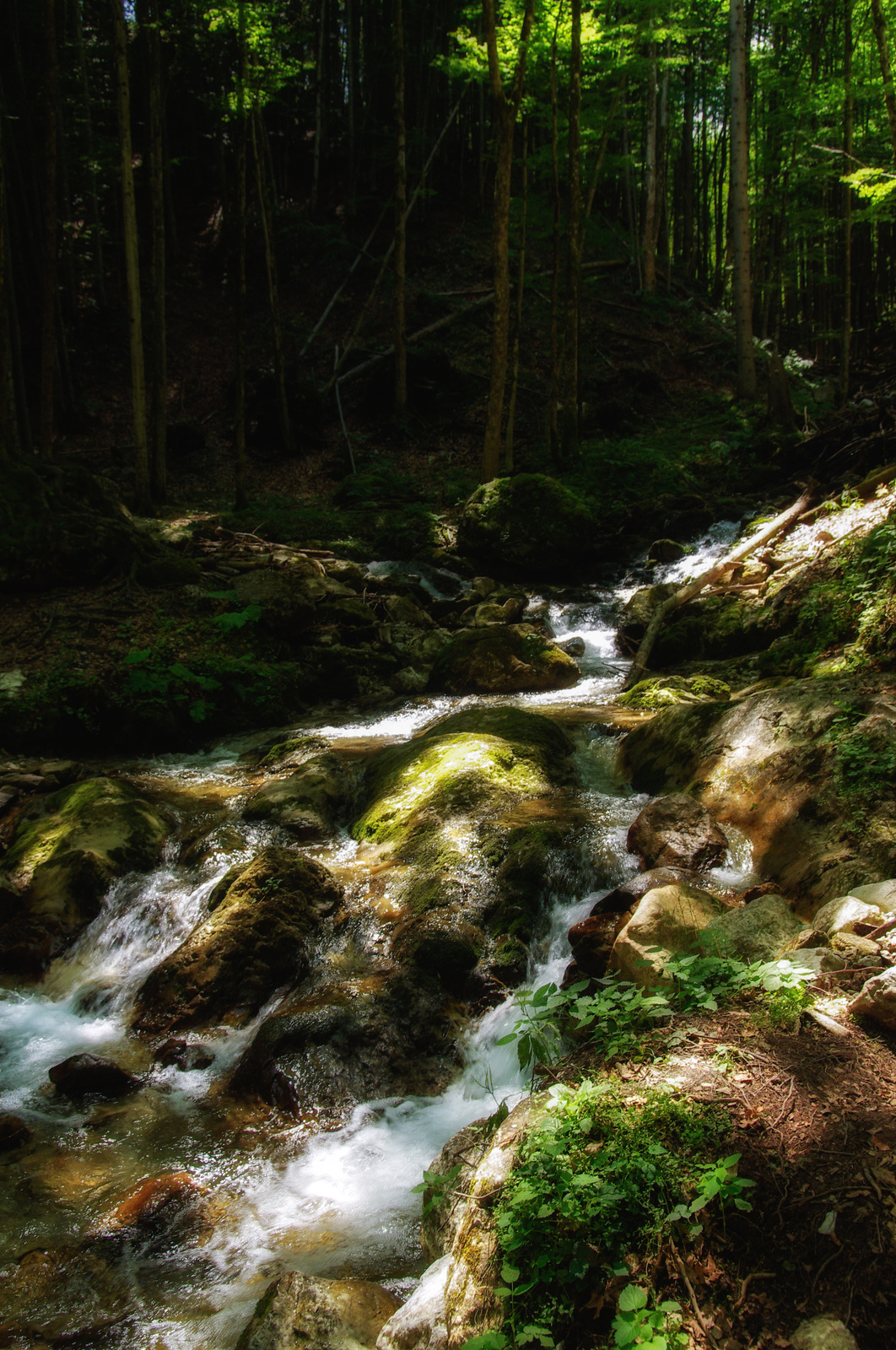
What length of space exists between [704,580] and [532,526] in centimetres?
404

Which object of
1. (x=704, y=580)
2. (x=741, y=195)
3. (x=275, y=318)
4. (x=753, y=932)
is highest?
(x=741, y=195)

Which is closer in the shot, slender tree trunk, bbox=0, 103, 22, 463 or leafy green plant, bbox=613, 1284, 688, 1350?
leafy green plant, bbox=613, 1284, 688, 1350

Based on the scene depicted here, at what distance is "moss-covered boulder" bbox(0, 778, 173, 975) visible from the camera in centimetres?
535

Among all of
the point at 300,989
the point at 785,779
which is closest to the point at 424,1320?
the point at 300,989

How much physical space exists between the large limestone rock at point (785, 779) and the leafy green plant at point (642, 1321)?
2073 mm

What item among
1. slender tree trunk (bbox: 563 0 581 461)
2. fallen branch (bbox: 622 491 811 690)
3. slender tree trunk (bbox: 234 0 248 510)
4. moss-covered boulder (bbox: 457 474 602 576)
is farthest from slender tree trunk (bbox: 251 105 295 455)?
fallen branch (bbox: 622 491 811 690)

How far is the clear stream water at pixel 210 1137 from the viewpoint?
303 centimetres

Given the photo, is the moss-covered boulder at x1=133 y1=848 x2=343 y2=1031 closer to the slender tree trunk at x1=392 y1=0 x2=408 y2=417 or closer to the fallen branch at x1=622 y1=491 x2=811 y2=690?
the fallen branch at x1=622 y1=491 x2=811 y2=690

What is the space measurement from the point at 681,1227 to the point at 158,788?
21.5 feet

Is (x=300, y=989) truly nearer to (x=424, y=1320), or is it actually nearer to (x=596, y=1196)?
(x=424, y=1320)

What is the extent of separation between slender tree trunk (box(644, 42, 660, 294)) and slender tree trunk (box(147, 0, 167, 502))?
14815mm

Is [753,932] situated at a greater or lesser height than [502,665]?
greater

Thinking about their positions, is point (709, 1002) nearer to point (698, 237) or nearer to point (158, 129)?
point (158, 129)

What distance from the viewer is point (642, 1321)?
5.75 feet
